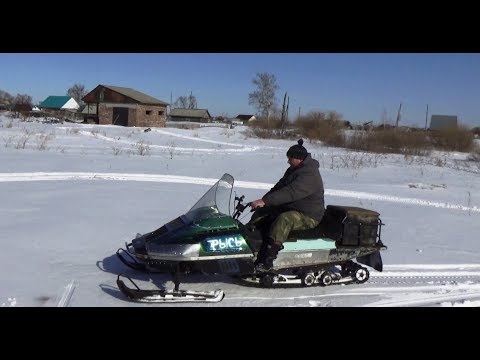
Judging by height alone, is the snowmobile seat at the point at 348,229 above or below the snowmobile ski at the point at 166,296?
above

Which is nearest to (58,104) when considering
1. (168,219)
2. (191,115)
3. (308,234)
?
(191,115)

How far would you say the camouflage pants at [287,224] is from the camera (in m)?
4.66

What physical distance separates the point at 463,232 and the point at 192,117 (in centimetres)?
6593

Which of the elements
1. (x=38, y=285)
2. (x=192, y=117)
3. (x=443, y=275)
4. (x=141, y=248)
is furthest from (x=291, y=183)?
(x=192, y=117)

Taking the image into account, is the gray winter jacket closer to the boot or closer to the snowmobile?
the snowmobile

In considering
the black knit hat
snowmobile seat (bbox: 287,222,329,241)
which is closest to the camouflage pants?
snowmobile seat (bbox: 287,222,329,241)

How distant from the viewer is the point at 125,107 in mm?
39094

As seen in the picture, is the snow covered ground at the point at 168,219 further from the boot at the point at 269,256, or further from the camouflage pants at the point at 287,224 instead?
the camouflage pants at the point at 287,224

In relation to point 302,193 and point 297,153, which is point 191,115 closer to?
point 297,153

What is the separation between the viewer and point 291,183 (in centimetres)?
491

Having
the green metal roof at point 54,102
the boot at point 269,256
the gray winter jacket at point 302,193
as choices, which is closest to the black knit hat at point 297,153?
the gray winter jacket at point 302,193

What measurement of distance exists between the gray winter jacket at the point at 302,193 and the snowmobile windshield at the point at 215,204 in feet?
1.38

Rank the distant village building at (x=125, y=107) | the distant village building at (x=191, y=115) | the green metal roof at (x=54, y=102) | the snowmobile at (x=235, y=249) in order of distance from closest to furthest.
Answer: the snowmobile at (x=235, y=249), the distant village building at (x=125, y=107), the green metal roof at (x=54, y=102), the distant village building at (x=191, y=115)
